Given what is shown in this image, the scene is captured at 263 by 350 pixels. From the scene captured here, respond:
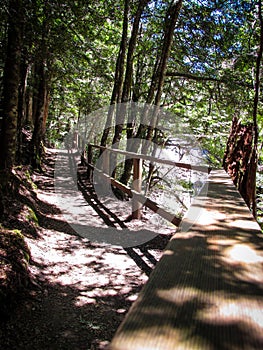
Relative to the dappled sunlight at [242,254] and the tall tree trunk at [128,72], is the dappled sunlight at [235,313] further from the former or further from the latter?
the tall tree trunk at [128,72]

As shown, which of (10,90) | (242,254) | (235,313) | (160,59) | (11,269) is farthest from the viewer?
(160,59)

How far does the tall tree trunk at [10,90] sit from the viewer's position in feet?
16.4

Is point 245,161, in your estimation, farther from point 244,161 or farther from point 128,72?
point 128,72

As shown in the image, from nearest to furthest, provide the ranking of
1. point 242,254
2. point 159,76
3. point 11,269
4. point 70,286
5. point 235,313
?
point 235,313, point 242,254, point 11,269, point 70,286, point 159,76

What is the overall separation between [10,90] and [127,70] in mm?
5177

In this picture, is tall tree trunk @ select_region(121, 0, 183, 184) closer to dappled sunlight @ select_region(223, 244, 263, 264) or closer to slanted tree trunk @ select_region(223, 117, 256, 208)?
slanted tree trunk @ select_region(223, 117, 256, 208)

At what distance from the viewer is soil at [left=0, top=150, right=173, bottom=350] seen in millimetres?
2645

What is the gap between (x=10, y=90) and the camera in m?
5.18

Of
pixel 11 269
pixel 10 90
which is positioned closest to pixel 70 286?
pixel 11 269

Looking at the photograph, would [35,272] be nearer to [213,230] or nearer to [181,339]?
[213,230]

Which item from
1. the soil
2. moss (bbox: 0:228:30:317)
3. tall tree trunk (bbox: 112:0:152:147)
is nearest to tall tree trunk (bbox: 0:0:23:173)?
the soil

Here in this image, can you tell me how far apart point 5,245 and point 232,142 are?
11.1 feet

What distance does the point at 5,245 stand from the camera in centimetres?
335

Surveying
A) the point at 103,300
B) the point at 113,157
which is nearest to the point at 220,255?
the point at 103,300
